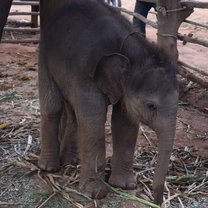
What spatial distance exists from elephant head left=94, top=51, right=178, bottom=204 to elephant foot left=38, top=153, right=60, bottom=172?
69cm

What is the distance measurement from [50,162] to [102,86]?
736 mm

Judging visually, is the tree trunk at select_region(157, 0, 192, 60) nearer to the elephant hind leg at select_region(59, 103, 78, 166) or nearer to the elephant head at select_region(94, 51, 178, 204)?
the elephant hind leg at select_region(59, 103, 78, 166)

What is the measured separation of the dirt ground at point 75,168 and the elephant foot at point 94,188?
1.5 inches

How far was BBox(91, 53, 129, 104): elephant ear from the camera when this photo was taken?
3.03 m

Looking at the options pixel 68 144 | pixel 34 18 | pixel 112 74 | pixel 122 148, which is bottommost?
pixel 34 18

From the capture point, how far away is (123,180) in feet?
11.1

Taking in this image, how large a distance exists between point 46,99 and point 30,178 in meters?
0.49

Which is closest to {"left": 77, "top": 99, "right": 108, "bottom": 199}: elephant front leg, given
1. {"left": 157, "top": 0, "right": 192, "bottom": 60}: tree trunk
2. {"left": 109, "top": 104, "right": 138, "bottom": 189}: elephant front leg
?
{"left": 109, "top": 104, "right": 138, "bottom": 189}: elephant front leg

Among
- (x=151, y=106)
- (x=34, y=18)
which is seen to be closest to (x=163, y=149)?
(x=151, y=106)

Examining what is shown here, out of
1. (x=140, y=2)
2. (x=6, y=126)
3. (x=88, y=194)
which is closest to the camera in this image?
(x=88, y=194)

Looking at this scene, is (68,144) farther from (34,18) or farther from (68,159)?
(34,18)

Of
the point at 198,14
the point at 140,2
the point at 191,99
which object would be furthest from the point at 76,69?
the point at 198,14

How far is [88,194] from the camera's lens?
3.26m

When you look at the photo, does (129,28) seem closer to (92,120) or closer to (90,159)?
(92,120)
